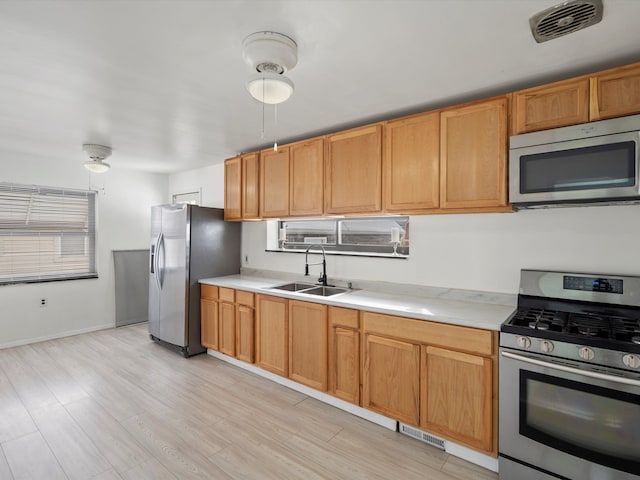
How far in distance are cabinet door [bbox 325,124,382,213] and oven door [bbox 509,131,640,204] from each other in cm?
97

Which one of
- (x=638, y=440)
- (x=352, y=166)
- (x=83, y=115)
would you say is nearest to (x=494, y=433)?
(x=638, y=440)

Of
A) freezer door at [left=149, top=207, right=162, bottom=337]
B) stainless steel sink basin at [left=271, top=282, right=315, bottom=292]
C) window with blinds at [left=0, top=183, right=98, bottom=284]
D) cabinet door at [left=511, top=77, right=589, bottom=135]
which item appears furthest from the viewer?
freezer door at [left=149, top=207, right=162, bottom=337]

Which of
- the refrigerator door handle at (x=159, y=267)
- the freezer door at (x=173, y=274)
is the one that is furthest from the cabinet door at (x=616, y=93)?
the refrigerator door handle at (x=159, y=267)

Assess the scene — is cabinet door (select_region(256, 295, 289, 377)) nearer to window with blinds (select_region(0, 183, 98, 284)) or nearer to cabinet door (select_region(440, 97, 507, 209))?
cabinet door (select_region(440, 97, 507, 209))

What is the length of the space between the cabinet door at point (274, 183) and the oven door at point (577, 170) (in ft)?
6.51

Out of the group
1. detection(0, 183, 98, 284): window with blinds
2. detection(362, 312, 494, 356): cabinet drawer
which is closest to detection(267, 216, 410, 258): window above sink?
detection(362, 312, 494, 356): cabinet drawer

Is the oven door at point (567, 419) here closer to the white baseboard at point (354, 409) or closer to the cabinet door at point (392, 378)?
the white baseboard at point (354, 409)

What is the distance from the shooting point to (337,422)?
2.46 m

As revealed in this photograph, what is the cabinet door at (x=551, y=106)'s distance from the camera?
1838 mm

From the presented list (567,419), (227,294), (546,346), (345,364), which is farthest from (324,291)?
(567,419)

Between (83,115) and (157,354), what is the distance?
8.53 feet

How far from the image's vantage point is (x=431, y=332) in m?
2.11

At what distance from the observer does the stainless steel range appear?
154 centimetres

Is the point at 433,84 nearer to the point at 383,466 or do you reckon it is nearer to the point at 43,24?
the point at 43,24
